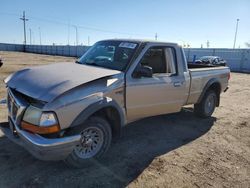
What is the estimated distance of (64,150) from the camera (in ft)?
11.1

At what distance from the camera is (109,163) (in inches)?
163

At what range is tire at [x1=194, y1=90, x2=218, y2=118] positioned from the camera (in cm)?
678

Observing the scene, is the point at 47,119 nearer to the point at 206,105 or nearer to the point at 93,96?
the point at 93,96

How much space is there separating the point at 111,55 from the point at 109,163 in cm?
200

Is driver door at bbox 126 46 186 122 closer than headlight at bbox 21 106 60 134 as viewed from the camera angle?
No

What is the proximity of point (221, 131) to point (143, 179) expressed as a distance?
3099mm

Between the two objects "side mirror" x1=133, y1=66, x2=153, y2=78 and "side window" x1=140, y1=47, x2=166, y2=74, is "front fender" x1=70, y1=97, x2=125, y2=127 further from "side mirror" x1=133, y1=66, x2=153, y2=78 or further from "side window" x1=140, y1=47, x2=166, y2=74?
"side window" x1=140, y1=47, x2=166, y2=74

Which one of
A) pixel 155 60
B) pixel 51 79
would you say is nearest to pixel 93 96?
pixel 51 79

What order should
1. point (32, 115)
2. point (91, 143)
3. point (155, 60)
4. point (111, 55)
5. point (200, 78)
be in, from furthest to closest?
1. point (200, 78)
2. point (155, 60)
3. point (111, 55)
4. point (91, 143)
5. point (32, 115)

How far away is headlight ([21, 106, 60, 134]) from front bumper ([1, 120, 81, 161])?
93mm

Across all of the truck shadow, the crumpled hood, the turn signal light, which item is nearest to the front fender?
the turn signal light

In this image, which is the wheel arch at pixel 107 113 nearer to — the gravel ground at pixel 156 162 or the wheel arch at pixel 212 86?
the gravel ground at pixel 156 162

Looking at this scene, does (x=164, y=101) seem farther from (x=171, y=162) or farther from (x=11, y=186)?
(x=11, y=186)

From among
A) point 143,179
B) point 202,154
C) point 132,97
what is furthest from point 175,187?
point 132,97
